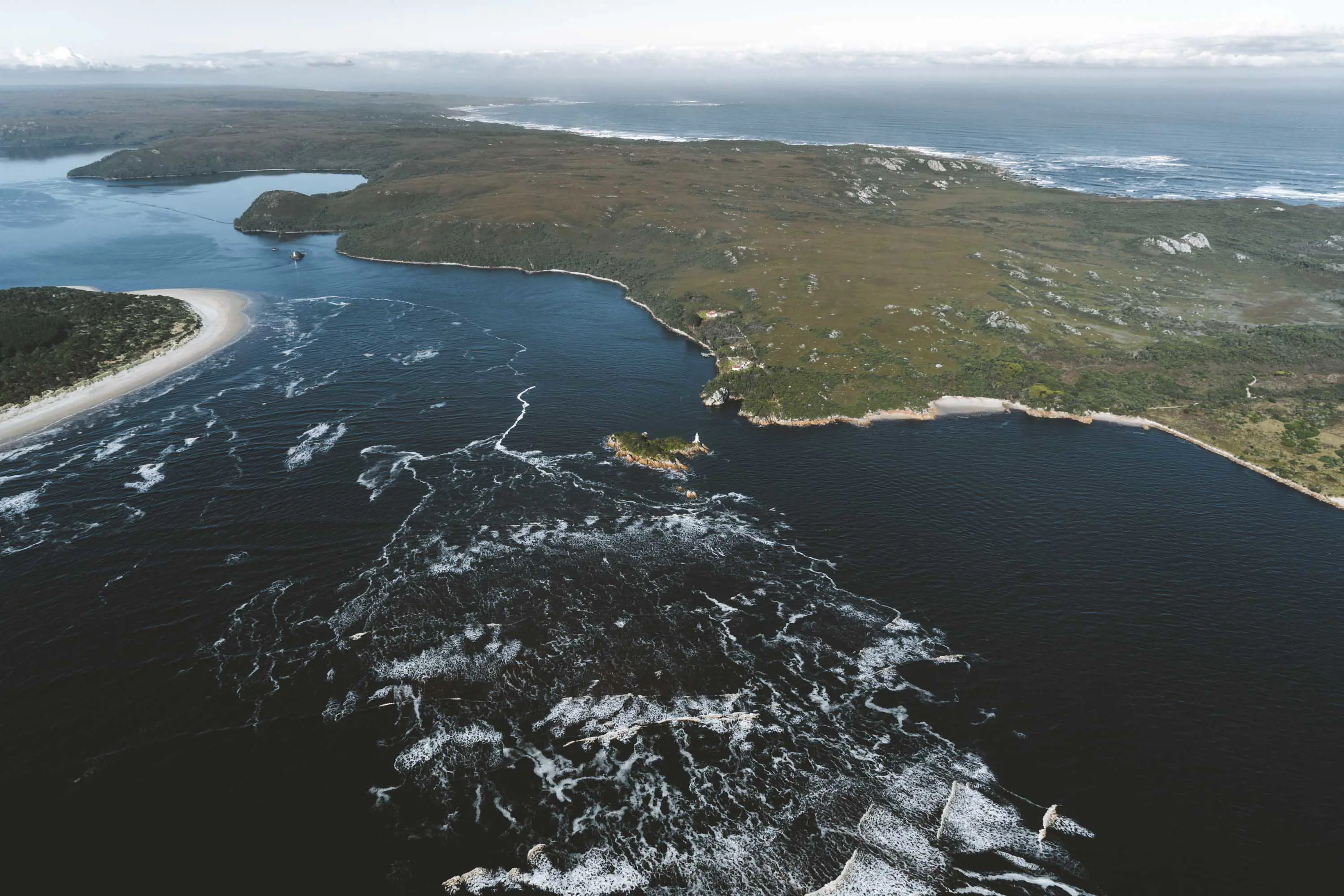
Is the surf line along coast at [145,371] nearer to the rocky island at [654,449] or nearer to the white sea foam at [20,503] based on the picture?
the white sea foam at [20,503]

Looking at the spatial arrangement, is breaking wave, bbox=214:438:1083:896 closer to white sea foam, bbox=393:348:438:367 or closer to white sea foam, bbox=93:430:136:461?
white sea foam, bbox=93:430:136:461

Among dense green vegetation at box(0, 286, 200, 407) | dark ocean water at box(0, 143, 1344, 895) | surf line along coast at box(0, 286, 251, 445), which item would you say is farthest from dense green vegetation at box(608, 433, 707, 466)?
dense green vegetation at box(0, 286, 200, 407)

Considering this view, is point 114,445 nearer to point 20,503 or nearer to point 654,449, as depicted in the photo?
point 20,503

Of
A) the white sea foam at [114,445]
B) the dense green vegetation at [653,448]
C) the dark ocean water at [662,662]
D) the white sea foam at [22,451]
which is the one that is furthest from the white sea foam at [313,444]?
the dense green vegetation at [653,448]

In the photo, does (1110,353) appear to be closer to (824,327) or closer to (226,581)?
(824,327)

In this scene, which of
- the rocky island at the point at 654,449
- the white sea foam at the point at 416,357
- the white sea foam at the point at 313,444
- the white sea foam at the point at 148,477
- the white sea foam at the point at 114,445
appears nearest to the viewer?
the white sea foam at the point at 148,477
